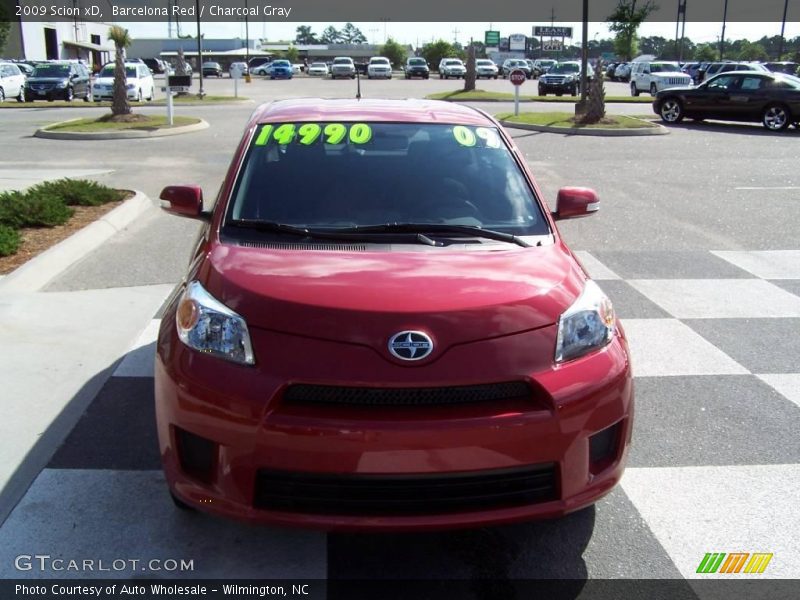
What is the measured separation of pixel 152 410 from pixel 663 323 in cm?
385

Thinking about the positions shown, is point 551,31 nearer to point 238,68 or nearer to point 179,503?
point 238,68

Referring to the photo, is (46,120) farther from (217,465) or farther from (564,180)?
(217,465)

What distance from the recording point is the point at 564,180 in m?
13.4

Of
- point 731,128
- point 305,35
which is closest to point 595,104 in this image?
point 731,128

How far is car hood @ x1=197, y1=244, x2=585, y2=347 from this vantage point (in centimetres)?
297

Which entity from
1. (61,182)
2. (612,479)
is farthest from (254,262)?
(61,182)

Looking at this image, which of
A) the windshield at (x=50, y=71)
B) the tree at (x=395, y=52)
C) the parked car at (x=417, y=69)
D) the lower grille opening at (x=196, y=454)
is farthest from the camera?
the tree at (x=395, y=52)

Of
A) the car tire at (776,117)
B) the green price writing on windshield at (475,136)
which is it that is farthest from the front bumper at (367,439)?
the car tire at (776,117)

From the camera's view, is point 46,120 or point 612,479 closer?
point 612,479

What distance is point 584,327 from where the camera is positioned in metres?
3.23

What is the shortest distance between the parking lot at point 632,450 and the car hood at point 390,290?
970 mm

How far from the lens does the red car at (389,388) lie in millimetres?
2805

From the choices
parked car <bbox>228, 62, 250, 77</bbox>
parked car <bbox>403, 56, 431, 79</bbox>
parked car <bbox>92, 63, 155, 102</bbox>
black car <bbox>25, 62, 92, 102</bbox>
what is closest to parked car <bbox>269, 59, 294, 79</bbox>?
parked car <bbox>228, 62, 250, 77</bbox>

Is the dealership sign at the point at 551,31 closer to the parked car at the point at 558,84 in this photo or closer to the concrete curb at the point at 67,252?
the parked car at the point at 558,84
